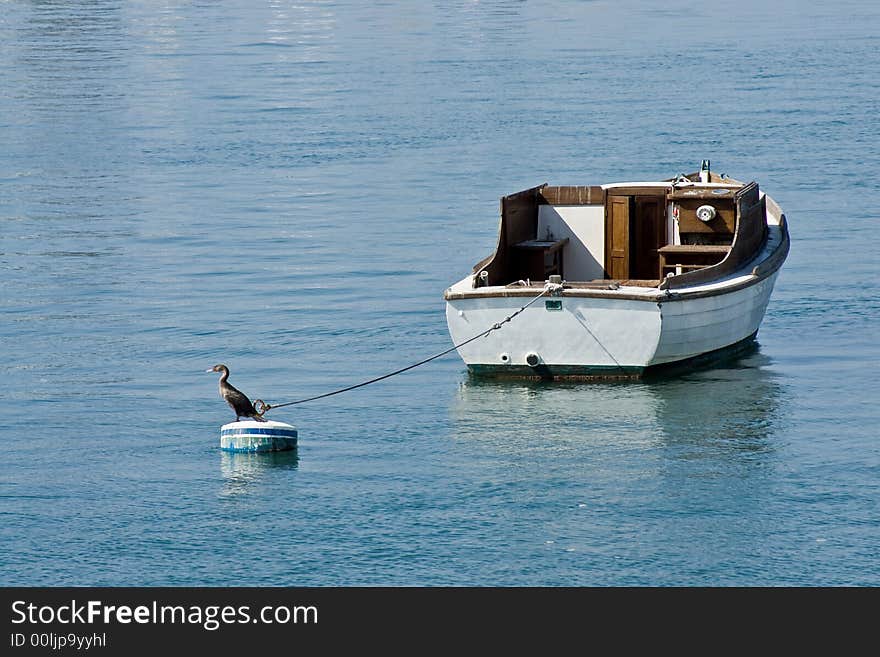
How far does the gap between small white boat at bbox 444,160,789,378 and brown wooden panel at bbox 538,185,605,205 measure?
2 centimetres

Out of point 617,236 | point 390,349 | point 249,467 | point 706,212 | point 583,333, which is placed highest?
point 706,212

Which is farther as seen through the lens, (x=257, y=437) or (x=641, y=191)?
(x=641, y=191)

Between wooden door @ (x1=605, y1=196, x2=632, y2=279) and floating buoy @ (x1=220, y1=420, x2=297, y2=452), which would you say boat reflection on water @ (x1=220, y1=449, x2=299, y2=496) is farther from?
wooden door @ (x1=605, y1=196, x2=632, y2=279)

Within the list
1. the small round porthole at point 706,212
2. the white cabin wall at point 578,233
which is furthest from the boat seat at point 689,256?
the white cabin wall at point 578,233

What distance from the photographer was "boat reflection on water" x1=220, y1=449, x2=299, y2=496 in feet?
70.1

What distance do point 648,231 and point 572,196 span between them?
1.54m

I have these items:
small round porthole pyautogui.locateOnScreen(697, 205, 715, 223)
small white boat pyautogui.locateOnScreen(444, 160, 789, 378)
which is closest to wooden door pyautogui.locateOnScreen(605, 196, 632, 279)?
small white boat pyautogui.locateOnScreen(444, 160, 789, 378)

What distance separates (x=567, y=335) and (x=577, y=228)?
184 inches

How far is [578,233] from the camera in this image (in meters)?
30.1

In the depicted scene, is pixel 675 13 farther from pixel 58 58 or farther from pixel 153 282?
pixel 153 282

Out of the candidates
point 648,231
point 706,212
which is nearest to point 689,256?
point 706,212

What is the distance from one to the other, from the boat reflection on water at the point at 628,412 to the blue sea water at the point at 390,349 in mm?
70

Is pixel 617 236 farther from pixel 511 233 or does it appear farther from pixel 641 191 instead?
pixel 511 233

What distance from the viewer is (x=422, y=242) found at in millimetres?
39750
